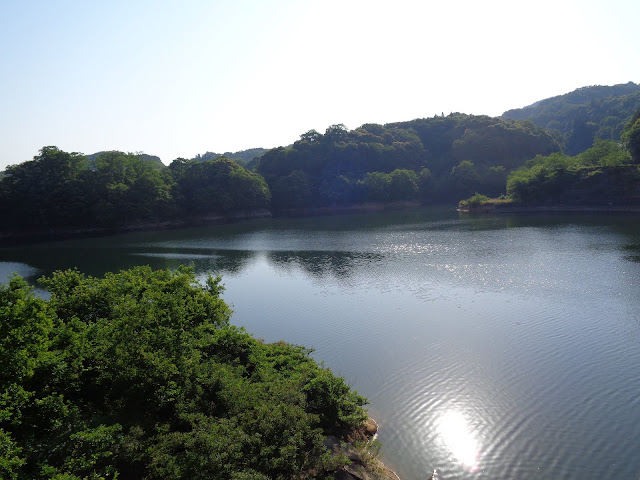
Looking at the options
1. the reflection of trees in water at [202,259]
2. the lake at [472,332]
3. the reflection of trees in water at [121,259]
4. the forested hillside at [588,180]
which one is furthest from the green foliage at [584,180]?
the reflection of trees in water at [121,259]

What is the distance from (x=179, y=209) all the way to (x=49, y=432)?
62536 mm

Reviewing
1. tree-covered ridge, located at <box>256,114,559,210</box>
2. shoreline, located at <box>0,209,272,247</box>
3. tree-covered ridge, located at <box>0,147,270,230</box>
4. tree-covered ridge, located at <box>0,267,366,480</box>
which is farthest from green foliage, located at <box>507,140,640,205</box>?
tree-covered ridge, located at <box>0,267,366,480</box>

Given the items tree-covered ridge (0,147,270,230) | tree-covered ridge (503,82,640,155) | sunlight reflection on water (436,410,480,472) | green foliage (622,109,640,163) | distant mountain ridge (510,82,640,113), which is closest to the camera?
sunlight reflection on water (436,410,480,472)

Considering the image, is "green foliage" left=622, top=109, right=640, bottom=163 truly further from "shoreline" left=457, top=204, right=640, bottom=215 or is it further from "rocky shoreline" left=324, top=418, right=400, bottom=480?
"rocky shoreline" left=324, top=418, right=400, bottom=480

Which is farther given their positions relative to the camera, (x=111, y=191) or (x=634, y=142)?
(x=111, y=191)

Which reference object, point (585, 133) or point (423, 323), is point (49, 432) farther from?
point (585, 133)

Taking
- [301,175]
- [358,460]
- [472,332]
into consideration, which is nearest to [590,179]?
[301,175]

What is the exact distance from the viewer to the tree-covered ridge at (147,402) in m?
6.20

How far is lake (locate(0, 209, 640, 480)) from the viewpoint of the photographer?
914 cm

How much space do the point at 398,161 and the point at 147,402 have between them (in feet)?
290

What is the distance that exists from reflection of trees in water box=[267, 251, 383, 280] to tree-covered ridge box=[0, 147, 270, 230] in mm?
33152

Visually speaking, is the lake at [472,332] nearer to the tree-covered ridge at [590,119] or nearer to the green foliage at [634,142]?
the green foliage at [634,142]

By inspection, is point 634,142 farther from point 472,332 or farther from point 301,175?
point 472,332

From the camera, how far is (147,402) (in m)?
7.70
